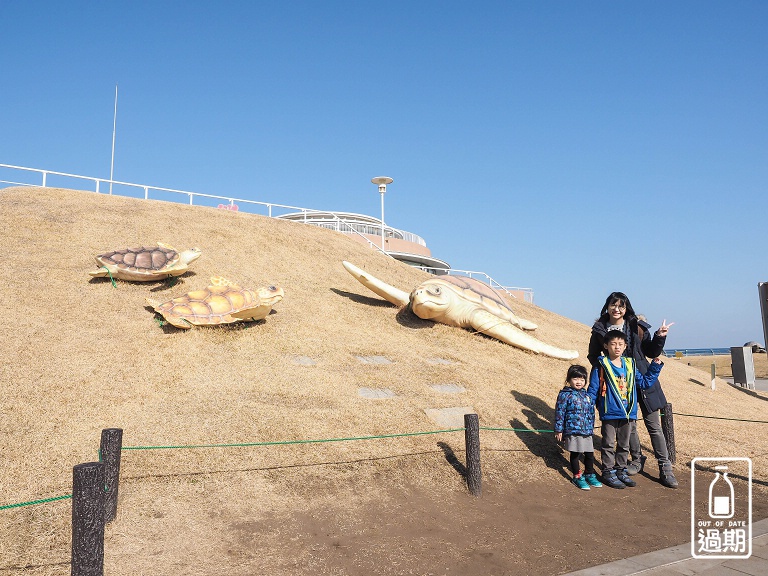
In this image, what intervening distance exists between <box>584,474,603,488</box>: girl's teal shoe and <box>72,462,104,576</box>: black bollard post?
5514 millimetres

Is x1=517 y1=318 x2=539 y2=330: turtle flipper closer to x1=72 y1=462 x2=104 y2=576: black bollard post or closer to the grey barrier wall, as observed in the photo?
the grey barrier wall

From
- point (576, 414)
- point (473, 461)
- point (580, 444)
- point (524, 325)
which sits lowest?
point (473, 461)

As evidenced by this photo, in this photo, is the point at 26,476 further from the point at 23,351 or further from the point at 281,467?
the point at 23,351

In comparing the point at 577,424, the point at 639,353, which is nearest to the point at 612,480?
the point at 577,424

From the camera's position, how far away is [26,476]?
555cm

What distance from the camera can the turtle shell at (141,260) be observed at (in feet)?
38.9

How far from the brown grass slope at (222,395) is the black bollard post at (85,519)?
2.77 ft

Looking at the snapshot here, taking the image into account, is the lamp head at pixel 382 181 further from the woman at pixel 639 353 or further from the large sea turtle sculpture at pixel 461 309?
the woman at pixel 639 353

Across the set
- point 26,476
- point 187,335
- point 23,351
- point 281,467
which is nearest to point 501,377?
point 281,467

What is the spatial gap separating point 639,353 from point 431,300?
5.62 m

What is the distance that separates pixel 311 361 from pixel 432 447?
3229 millimetres

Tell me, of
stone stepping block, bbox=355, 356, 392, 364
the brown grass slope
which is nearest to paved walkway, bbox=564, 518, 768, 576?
the brown grass slope

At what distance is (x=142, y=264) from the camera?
11984 mm

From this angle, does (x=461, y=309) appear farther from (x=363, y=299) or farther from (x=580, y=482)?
(x=580, y=482)
